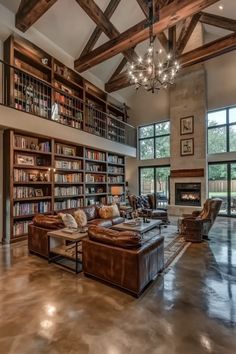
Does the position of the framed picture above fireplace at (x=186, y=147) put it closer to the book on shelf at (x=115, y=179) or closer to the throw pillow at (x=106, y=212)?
the book on shelf at (x=115, y=179)

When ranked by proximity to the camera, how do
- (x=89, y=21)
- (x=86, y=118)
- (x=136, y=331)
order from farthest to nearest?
1. (x=86, y=118)
2. (x=89, y=21)
3. (x=136, y=331)

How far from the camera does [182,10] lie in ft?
15.2

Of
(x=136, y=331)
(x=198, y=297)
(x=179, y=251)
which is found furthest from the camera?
(x=179, y=251)

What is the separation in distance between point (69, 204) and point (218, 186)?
19.1 ft

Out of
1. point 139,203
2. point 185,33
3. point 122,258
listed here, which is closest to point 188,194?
point 139,203

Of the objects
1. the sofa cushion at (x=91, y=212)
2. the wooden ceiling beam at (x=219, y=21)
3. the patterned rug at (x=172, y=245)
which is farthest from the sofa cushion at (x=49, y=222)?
the wooden ceiling beam at (x=219, y=21)

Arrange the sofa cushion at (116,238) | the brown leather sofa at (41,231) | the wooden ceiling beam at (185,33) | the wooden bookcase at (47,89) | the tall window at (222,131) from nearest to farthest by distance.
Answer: the sofa cushion at (116,238) < the brown leather sofa at (41,231) < the wooden bookcase at (47,89) < the wooden ceiling beam at (185,33) < the tall window at (222,131)

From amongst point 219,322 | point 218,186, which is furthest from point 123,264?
point 218,186

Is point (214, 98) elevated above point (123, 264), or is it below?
above

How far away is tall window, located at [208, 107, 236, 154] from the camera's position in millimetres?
8164

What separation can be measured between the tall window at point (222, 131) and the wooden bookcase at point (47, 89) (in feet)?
13.9

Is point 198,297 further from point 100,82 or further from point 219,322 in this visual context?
point 100,82

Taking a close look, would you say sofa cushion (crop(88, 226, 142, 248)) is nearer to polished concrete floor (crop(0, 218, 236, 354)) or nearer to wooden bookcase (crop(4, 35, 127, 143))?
polished concrete floor (crop(0, 218, 236, 354))

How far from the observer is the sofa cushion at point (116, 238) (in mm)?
2689
